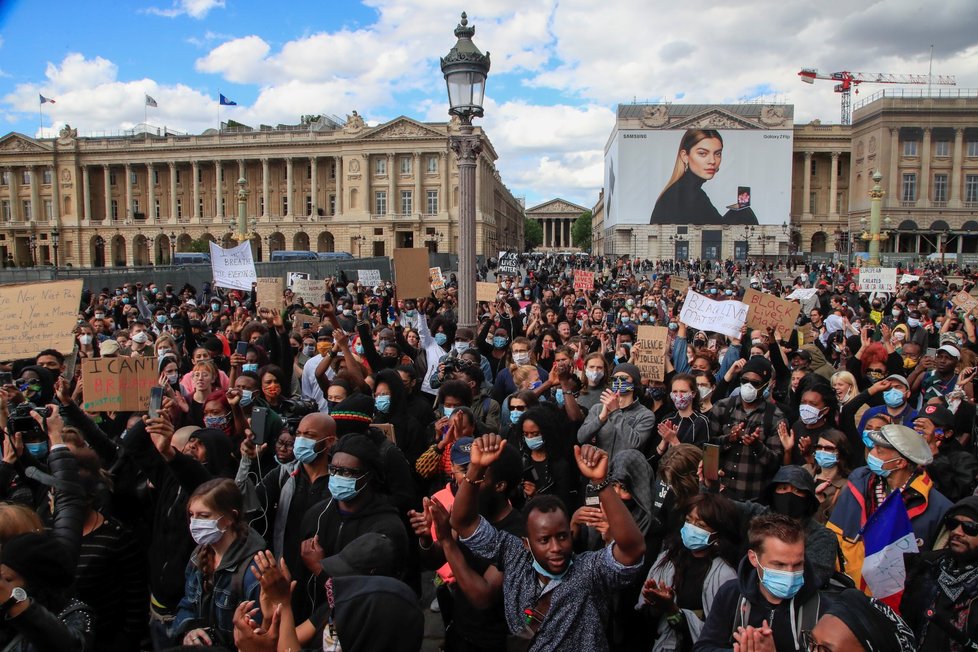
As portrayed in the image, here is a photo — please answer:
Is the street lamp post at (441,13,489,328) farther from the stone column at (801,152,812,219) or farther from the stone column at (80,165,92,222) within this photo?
the stone column at (80,165,92,222)

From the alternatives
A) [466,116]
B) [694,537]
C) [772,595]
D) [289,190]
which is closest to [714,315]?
[466,116]

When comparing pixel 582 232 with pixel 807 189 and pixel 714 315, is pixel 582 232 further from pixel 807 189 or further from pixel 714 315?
pixel 714 315

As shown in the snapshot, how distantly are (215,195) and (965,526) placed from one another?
91.4 meters

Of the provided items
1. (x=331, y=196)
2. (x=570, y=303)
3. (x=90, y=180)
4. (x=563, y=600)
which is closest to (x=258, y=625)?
(x=563, y=600)

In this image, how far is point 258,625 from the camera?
2730 mm

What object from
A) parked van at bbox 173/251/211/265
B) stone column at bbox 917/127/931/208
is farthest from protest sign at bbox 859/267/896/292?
stone column at bbox 917/127/931/208

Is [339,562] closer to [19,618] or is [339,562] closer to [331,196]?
[19,618]

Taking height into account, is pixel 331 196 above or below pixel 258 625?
above

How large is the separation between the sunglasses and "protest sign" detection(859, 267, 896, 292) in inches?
589

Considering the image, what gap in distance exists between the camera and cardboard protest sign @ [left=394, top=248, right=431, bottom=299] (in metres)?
10.8

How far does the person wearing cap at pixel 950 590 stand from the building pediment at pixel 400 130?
3010 inches

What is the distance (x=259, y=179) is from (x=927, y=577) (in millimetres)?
89324

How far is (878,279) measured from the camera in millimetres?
Answer: 16688

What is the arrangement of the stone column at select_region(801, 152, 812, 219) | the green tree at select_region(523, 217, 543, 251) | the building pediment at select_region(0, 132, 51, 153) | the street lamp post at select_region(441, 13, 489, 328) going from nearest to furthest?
the street lamp post at select_region(441, 13, 489, 328) → the stone column at select_region(801, 152, 812, 219) → the building pediment at select_region(0, 132, 51, 153) → the green tree at select_region(523, 217, 543, 251)
